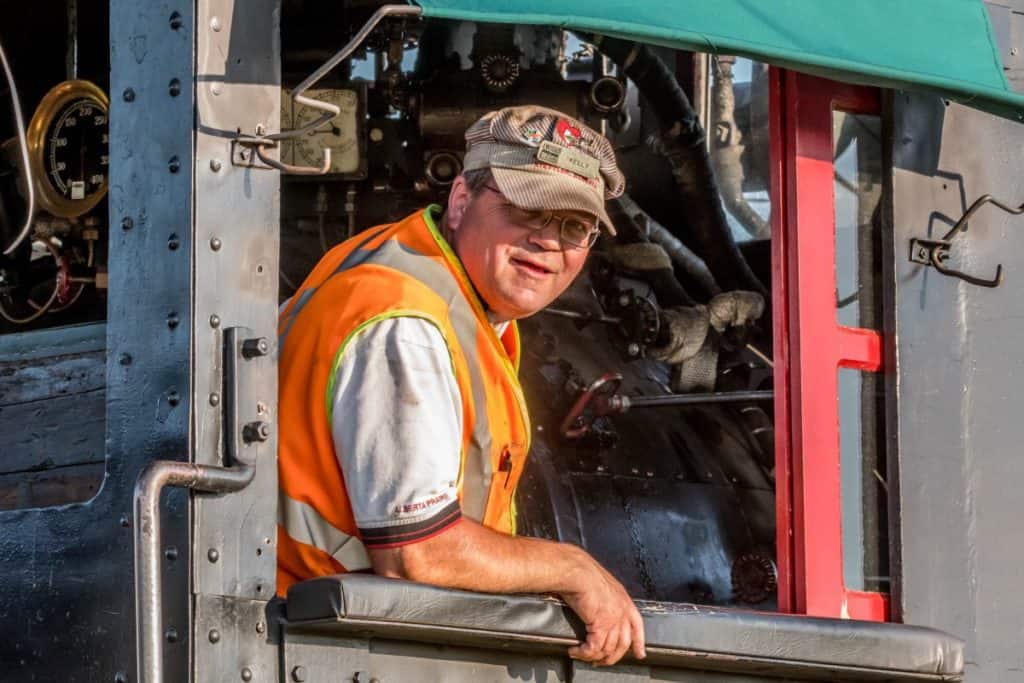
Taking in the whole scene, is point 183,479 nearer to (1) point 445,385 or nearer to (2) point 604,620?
(1) point 445,385

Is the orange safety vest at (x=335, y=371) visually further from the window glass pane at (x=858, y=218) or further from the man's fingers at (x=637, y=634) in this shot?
the window glass pane at (x=858, y=218)

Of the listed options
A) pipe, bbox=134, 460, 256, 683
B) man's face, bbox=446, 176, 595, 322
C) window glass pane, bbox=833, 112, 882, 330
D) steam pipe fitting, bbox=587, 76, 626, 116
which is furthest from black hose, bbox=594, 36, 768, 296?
pipe, bbox=134, 460, 256, 683

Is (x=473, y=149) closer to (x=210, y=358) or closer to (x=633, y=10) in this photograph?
(x=633, y=10)

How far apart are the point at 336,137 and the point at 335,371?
70.1 inches

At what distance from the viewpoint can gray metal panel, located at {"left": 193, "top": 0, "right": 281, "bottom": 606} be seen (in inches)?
113

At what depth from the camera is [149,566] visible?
261 centimetres

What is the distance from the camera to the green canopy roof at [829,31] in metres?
3.09

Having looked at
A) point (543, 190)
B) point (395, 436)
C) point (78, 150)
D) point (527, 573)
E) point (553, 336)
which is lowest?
point (527, 573)

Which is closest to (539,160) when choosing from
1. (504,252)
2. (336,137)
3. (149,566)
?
(504,252)

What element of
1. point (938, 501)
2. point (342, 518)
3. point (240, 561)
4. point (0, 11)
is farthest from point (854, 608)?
point (0, 11)

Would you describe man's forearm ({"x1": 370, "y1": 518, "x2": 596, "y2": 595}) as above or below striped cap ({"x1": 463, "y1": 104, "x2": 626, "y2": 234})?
below

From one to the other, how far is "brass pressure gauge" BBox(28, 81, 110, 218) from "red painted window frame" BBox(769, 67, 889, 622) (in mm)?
1550

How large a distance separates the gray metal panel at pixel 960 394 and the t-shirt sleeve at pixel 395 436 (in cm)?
→ 134

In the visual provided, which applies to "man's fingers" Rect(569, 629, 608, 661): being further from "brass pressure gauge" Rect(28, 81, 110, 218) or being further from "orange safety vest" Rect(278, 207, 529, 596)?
"brass pressure gauge" Rect(28, 81, 110, 218)
